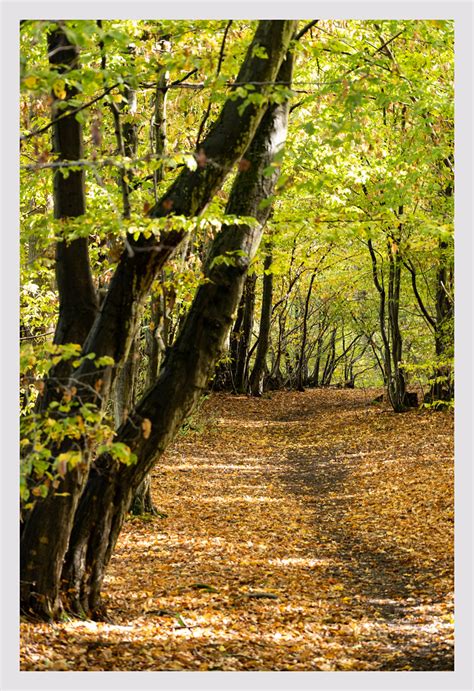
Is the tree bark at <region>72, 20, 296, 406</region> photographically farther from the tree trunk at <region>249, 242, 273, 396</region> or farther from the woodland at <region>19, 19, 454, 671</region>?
the tree trunk at <region>249, 242, 273, 396</region>

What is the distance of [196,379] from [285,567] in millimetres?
2815

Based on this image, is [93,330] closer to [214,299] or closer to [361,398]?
[214,299]

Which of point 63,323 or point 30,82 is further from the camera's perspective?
point 63,323

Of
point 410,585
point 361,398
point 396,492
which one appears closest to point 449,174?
point 396,492

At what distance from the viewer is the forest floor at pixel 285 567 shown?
15.5ft

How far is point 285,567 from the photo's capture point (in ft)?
22.5

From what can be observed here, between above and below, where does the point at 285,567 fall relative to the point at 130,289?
below

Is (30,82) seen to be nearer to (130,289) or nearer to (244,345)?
(130,289)

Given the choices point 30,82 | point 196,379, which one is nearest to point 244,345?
point 196,379

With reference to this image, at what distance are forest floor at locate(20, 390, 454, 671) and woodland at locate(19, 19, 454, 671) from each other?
3 cm

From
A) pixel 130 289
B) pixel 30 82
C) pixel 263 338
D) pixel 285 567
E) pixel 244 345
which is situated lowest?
pixel 285 567

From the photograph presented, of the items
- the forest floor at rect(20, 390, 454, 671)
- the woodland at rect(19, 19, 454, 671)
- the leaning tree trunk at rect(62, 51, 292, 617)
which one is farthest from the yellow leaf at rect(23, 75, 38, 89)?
the forest floor at rect(20, 390, 454, 671)

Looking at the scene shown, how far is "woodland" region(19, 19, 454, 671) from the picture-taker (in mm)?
4422

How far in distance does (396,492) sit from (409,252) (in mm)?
5320
